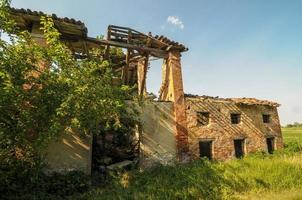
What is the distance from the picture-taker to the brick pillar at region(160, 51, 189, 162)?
1471 cm

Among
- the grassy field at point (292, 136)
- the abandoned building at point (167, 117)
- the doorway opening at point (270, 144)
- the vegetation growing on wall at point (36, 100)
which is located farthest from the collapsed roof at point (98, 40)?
the grassy field at point (292, 136)

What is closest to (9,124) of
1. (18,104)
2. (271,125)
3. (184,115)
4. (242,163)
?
(18,104)

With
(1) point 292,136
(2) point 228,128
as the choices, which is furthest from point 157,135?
(1) point 292,136

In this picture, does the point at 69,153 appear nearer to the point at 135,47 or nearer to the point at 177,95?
the point at 135,47

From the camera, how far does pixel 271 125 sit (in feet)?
65.0

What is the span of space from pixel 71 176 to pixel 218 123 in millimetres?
9625

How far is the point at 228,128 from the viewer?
679 inches

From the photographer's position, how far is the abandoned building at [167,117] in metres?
12.2

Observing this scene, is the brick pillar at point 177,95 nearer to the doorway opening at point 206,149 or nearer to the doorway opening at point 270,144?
the doorway opening at point 206,149

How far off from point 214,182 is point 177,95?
19.0 feet

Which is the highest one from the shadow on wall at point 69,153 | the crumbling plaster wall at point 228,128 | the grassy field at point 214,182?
the crumbling plaster wall at point 228,128

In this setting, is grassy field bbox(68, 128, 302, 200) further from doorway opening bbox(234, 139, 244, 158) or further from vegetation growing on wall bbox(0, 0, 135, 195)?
doorway opening bbox(234, 139, 244, 158)

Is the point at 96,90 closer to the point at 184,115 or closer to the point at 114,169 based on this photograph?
the point at 114,169

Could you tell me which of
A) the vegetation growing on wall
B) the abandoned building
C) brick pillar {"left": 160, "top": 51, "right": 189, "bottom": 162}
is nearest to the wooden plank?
the abandoned building
